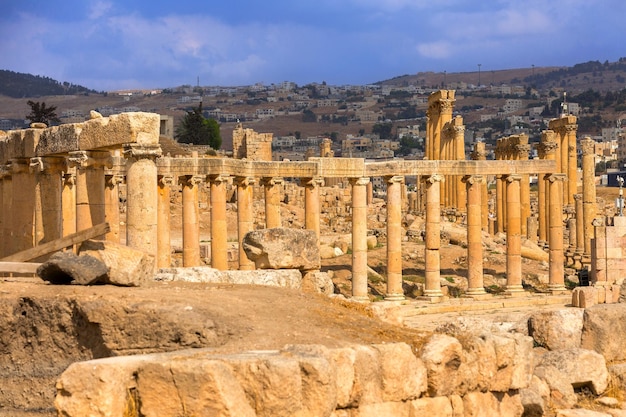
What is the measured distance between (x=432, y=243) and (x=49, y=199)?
52.0 ft

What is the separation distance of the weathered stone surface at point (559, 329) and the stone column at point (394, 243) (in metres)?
15.3

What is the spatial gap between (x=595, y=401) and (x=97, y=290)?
9682 millimetres

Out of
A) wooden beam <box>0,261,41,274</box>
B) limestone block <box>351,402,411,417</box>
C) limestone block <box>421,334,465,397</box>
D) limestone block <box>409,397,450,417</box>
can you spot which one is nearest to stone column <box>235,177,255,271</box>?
wooden beam <box>0,261,41,274</box>

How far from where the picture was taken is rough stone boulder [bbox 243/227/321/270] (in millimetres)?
27812

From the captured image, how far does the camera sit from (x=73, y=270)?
2005 centimetres

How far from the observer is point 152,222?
26.2m

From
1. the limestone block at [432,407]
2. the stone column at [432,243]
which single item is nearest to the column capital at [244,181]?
the stone column at [432,243]

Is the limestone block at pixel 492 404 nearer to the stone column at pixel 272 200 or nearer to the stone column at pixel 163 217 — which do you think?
the stone column at pixel 163 217

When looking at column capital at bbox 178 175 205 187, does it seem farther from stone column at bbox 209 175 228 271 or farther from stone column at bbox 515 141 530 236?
stone column at bbox 515 141 530 236

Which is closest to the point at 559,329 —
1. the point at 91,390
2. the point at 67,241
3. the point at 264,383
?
the point at 67,241

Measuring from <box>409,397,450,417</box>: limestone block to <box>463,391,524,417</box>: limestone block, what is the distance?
46cm

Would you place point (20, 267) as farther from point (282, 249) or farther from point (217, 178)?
point (217, 178)

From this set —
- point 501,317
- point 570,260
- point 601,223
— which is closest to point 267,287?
point 501,317

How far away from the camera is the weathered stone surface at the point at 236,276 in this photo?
25219 mm
